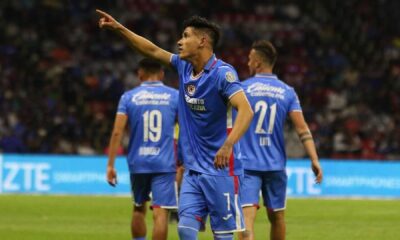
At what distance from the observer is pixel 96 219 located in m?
16.8

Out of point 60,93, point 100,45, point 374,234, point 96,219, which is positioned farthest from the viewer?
point 100,45

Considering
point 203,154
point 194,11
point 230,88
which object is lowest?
point 203,154

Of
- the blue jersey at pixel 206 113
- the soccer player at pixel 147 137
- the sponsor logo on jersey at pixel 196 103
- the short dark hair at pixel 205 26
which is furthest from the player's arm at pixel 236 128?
the soccer player at pixel 147 137

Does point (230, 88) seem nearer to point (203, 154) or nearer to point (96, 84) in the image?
point (203, 154)

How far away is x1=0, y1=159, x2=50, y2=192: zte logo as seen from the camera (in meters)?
23.7

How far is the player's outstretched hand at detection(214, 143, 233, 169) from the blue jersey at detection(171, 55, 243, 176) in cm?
49

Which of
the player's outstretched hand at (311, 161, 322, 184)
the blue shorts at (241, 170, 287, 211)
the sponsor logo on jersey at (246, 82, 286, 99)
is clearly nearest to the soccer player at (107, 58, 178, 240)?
the blue shorts at (241, 170, 287, 211)

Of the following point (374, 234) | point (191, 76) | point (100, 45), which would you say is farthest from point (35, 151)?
point (191, 76)

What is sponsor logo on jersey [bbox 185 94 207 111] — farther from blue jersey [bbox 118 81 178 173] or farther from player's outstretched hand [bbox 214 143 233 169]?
blue jersey [bbox 118 81 178 173]

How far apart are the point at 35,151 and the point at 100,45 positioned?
6092 mm

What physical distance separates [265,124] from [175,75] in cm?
1918

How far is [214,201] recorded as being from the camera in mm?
8430

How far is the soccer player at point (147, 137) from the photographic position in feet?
38.2

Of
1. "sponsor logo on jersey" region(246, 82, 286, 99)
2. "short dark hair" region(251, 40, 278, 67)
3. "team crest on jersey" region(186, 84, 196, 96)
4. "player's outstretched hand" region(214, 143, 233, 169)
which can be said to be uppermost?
"short dark hair" region(251, 40, 278, 67)
